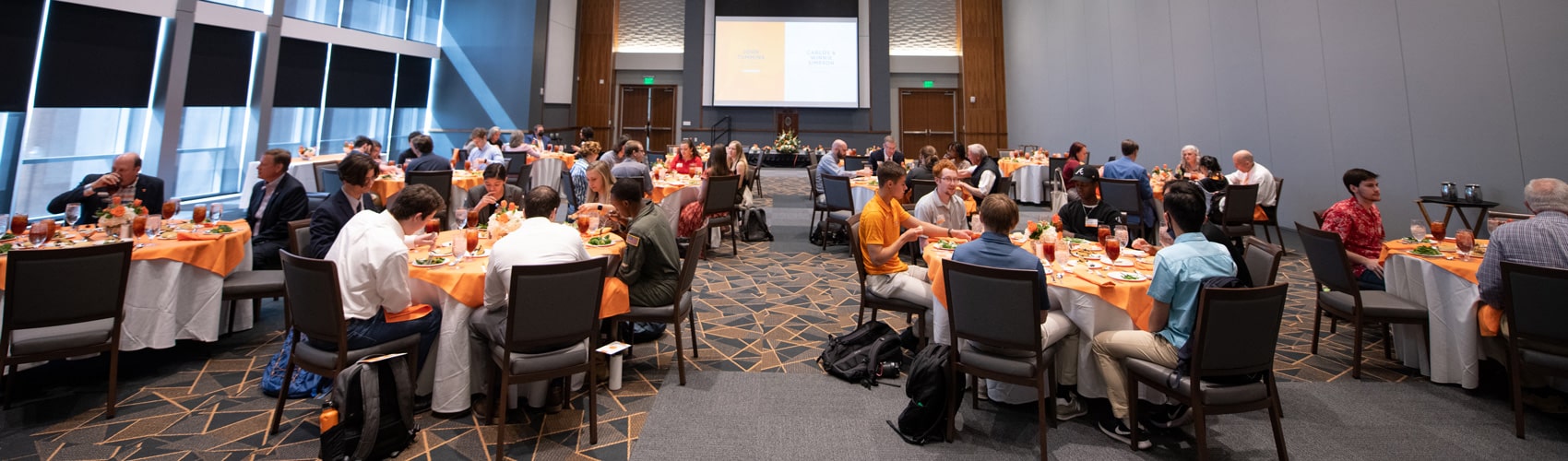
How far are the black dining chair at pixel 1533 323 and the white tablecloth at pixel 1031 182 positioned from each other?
8.12m

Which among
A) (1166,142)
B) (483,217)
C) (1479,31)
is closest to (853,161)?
(1166,142)

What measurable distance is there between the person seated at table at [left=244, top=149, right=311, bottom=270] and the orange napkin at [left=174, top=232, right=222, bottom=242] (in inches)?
17.7

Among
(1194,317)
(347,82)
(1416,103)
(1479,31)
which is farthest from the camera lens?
(347,82)

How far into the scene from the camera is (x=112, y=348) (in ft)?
9.71

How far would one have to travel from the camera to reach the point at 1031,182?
36.5 ft

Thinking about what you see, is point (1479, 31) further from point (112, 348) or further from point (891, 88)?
point (891, 88)

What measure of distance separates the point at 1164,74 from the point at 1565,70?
5341mm

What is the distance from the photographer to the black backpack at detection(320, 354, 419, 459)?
2.53 meters

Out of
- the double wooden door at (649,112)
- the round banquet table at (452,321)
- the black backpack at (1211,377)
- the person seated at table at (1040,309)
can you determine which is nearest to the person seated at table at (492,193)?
the round banquet table at (452,321)

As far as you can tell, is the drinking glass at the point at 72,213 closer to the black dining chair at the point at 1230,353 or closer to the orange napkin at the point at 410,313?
the orange napkin at the point at 410,313

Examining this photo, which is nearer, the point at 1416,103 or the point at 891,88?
the point at 1416,103

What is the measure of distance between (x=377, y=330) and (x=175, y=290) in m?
1.69

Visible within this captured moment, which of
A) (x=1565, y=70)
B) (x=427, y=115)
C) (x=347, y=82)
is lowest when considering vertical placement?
(x=427, y=115)

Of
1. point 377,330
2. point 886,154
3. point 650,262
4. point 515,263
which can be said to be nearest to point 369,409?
point 377,330
